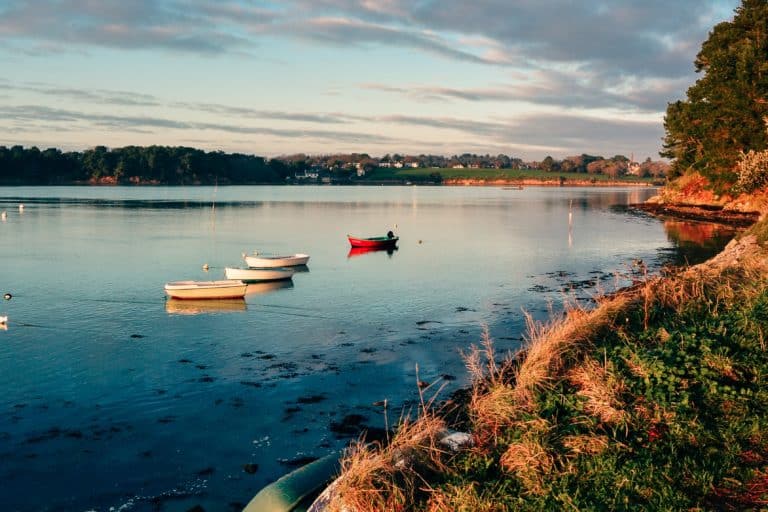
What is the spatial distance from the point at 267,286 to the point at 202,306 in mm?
5771

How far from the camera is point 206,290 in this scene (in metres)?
29.2

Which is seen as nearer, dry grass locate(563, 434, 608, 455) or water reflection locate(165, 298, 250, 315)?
dry grass locate(563, 434, 608, 455)

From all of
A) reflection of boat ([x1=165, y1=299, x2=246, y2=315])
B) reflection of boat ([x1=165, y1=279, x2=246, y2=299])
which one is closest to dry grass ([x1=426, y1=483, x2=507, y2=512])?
reflection of boat ([x1=165, y1=299, x2=246, y2=315])

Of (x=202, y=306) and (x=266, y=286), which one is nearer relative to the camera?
(x=202, y=306)

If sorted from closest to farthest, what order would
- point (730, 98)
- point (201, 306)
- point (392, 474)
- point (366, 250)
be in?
point (392, 474) < point (201, 306) < point (366, 250) < point (730, 98)

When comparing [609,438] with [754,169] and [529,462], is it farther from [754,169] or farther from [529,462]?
[754,169]

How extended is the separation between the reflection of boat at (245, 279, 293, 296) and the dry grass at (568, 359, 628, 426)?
74.4 feet

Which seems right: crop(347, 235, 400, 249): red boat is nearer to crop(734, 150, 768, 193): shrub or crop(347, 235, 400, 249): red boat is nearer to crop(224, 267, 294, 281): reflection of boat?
crop(224, 267, 294, 281): reflection of boat

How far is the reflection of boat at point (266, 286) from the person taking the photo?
32.5 meters

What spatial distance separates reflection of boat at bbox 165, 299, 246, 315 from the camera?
89.5ft

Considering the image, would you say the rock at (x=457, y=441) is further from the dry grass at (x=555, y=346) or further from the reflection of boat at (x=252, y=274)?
the reflection of boat at (x=252, y=274)

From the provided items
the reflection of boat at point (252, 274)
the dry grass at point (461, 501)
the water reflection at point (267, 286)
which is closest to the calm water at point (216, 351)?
the water reflection at point (267, 286)

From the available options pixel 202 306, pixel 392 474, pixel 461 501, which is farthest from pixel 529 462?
pixel 202 306

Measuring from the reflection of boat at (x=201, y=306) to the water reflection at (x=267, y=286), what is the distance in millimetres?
2703
